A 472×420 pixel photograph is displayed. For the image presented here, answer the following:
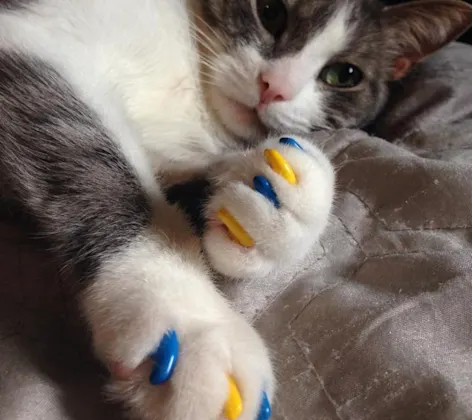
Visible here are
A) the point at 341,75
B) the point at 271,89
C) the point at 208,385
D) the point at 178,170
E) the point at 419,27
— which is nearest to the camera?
the point at 208,385

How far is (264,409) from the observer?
1.87ft

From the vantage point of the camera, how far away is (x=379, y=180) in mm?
910

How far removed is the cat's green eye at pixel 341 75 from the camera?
1.13m

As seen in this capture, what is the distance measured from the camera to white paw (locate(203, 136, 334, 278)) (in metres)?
0.65

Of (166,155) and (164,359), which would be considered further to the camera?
(166,155)

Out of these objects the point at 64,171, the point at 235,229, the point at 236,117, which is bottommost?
the point at 236,117

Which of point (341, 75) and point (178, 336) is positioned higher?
point (178, 336)

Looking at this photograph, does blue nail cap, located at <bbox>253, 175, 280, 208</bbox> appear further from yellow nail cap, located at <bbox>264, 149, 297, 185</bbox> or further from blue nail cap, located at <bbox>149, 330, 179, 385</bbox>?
blue nail cap, located at <bbox>149, 330, 179, 385</bbox>

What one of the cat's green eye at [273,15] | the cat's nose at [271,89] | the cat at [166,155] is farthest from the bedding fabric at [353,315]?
the cat's green eye at [273,15]

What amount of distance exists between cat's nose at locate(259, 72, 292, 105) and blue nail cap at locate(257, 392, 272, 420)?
57 cm

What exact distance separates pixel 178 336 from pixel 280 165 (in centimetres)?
24

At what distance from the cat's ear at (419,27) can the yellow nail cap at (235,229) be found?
2.69 ft

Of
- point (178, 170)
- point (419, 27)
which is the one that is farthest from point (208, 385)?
point (419, 27)

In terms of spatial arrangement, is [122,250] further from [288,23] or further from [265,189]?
[288,23]
